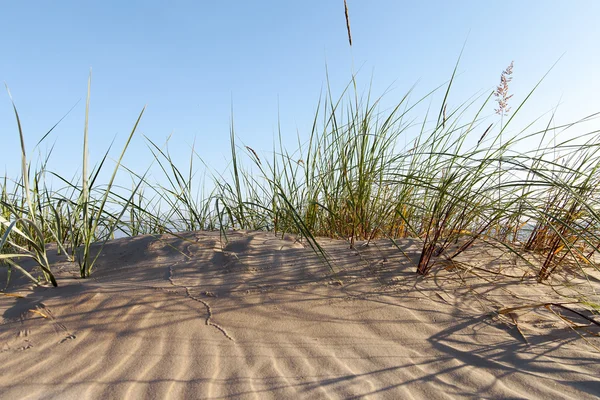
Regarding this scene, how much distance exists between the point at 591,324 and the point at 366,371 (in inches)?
40.6

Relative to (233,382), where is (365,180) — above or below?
above

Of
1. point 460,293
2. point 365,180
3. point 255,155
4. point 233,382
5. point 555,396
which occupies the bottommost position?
point 555,396

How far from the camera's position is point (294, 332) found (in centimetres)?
162

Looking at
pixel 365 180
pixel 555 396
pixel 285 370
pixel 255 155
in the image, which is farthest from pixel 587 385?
pixel 255 155

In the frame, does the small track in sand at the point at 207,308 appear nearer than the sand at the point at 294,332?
No

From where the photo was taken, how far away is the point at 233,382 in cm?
133

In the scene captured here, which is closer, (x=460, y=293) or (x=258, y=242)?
(x=460, y=293)

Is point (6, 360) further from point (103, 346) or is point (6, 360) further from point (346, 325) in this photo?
point (346, 325)

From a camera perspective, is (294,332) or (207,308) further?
(207,308)

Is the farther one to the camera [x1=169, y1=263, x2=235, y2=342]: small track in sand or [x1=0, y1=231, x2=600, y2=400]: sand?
[x1=169, y1=263, x2=235, y2=342]: small track in sand

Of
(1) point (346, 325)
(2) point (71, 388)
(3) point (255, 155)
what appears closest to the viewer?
(2) point (71, 388)

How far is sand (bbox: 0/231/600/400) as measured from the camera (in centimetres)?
134

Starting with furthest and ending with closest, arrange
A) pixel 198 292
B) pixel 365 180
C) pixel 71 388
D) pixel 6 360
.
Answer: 1. pixel 365 180
2. pixel 198 292
3. pixel 6 360
4. pixel 71 388

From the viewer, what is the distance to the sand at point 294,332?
4.40ft
